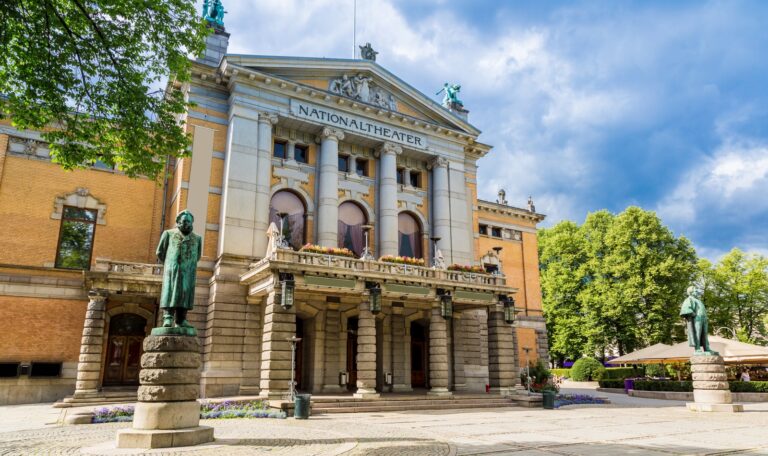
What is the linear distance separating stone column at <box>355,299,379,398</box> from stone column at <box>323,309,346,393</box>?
350 centimetres

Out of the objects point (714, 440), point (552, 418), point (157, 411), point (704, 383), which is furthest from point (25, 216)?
point (704, 383)

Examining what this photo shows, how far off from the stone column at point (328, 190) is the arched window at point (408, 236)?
4645 mm

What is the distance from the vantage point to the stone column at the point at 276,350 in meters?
20.9

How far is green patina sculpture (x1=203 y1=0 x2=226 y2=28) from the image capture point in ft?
100

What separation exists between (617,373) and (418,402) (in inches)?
1225

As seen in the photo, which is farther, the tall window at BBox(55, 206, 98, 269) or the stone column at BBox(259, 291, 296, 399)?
the tall window at BBox(55, 206, 98, 269)

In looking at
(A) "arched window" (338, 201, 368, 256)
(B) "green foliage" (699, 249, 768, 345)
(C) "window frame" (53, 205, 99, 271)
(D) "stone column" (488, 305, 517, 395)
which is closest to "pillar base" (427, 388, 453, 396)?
(D) "stone column" (488, 305, 517, 395)

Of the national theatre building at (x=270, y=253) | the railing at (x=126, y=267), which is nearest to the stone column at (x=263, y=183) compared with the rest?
the national theatre building at (x=270, y=253)

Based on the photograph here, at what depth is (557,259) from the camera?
183 ft

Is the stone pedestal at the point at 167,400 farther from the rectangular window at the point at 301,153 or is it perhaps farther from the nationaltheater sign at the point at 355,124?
the nationaltheater sign at the point at 355,124

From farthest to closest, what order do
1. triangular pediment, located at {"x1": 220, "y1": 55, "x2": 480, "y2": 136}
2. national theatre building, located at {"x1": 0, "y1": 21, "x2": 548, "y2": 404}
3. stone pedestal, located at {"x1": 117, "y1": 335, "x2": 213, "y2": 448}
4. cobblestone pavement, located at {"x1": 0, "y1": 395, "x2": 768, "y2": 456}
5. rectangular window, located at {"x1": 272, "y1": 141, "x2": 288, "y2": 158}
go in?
1. rectangular window, located at {"x1": 272, "y1": 141, "x2": 288, "y2": 158}
2. triangular pediment, located at {"x1": 220, "y1": 55, "x2": 480, "y2": 136}
3. national theatre building, located at {"x1": 0, "y1": 21, "x2": 548, "y2": 404}
4. cobblestone pavement, located at {"x1": 0, "y1": 395, "x2": 768, "y2": 456}
5. stone pedestal, located at {"x1": 117, "y1": 335, "x2": 213, "y2": 448}

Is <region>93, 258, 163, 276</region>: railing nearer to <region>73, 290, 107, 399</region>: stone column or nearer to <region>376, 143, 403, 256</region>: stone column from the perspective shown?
<region>73, 290, 107, 399</region>: stone column

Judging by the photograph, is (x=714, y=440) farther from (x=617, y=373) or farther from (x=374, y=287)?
(x=617, y=373)

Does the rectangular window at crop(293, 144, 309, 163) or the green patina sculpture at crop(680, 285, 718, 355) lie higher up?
the rectangular window at crop(293, 144, 309, 163)
